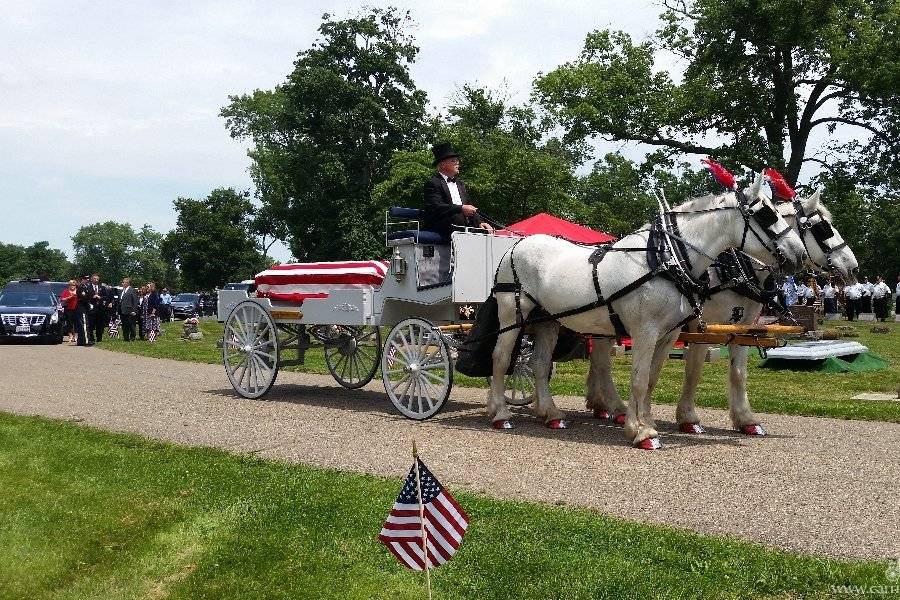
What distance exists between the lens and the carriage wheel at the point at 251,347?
12.9 m

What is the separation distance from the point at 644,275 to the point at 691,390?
163cm

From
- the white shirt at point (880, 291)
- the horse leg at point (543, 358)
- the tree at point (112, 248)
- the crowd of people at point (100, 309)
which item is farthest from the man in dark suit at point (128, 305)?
the tree at point (112, 248)

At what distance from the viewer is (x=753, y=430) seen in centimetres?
967

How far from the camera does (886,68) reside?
29.2 meters

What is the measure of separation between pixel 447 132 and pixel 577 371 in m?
29.7

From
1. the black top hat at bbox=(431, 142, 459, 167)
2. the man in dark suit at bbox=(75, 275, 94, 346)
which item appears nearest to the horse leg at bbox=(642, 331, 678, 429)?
the black top hat at bbox=(431, 142, 459, 167)

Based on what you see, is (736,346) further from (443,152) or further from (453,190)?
(443,152)

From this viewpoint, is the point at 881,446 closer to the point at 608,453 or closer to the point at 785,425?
the point at 785,425

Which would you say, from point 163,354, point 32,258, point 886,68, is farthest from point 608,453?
point 32,258

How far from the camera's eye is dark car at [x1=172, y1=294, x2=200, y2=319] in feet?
191

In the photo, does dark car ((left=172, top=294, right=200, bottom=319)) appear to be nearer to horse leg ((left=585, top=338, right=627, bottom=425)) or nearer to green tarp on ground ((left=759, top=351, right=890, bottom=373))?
green tarp on ground ((left=759, top=351, right=890, bottom=373))

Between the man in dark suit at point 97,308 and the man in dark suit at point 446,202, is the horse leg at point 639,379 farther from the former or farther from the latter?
the man in dark suit at point 97,308

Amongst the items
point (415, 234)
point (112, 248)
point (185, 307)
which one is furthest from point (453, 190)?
point (112, 248)

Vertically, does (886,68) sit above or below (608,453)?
above
